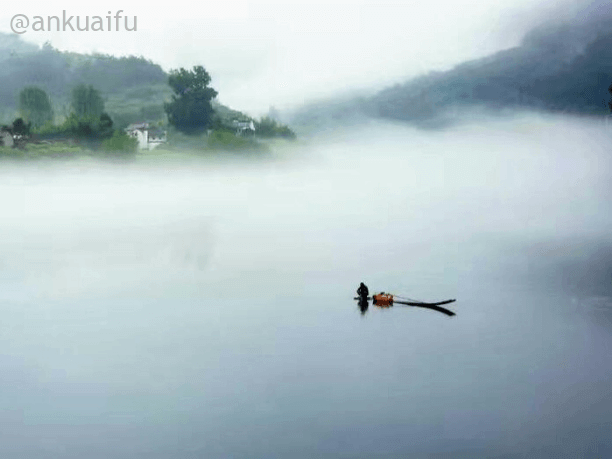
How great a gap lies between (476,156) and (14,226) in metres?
61.1

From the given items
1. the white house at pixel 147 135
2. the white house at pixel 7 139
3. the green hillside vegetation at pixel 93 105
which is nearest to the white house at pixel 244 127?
the green hillside vegetation at pixel 93 105

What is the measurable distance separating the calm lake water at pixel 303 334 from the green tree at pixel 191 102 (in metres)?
17.4

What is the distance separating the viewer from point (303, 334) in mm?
21906

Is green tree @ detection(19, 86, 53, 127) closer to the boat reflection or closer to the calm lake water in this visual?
the calm lake water

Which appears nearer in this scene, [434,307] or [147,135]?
[434,307]

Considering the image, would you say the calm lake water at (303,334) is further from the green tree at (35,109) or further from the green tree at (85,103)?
the green tree at (85,103)

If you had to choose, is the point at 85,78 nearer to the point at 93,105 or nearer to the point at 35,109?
the point at 35,109

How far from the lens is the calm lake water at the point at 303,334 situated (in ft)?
47.9

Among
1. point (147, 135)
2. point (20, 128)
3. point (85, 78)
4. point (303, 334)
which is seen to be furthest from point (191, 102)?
point (303, 334)

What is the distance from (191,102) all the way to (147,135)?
5918 mm

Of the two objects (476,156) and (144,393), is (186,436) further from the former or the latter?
(476,156)

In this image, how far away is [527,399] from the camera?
632 inches

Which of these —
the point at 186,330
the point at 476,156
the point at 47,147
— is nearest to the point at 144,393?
the point at 186,330

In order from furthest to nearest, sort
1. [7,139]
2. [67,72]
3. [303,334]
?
[67,72], [7,139], [303,334]
